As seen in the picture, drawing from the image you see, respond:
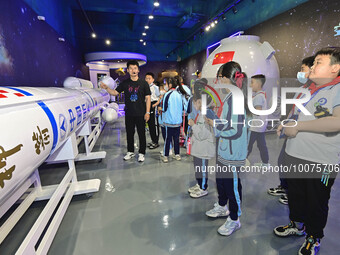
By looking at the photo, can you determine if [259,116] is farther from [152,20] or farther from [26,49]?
[152,20]

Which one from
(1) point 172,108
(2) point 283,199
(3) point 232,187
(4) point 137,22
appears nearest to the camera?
(3) point 232,187

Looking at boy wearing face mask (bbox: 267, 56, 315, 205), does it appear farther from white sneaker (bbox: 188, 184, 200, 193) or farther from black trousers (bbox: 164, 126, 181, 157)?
black trousers (bbox: 164, 126, 181, 157)

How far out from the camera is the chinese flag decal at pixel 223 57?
3211 millimetres

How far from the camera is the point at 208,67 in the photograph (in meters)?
3.40

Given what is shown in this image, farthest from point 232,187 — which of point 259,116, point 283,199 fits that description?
point 259,116

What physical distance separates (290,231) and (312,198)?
0.45 meters

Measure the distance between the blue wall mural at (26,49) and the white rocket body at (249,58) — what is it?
2981 mm

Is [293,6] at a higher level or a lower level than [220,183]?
higher

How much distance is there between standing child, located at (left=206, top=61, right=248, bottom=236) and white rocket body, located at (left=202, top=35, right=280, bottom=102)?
1.82 metres

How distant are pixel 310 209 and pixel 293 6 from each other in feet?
14.9

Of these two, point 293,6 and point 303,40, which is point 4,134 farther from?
point 293,6

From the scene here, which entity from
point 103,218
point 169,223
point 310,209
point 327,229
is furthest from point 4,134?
point 327,229

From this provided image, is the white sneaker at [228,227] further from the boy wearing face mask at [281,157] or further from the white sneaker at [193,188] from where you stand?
the boy wearing face mask at [281,157]

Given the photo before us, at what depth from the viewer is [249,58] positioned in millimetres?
3191
